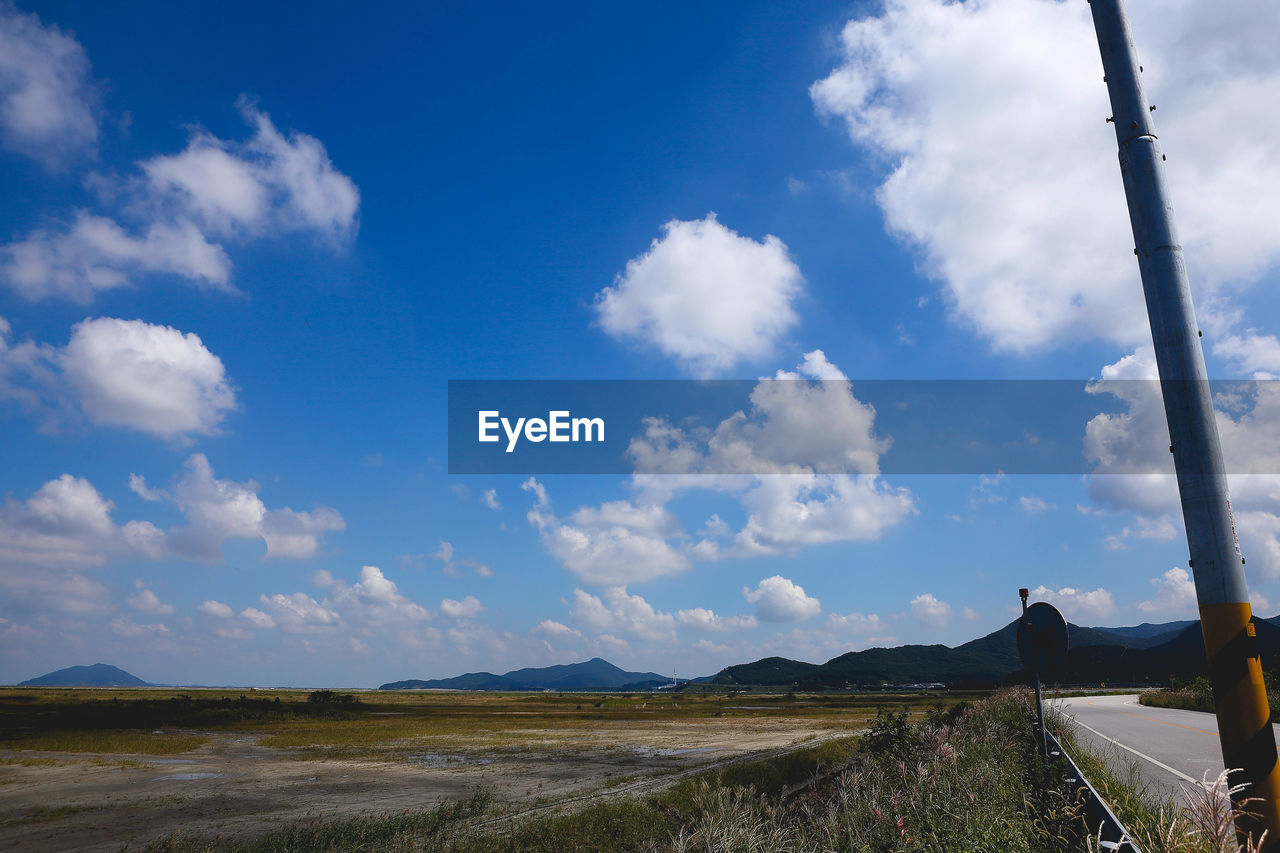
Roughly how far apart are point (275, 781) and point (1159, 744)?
130ft

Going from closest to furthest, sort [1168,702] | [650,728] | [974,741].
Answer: [974,741], [1168,702], [650,728]

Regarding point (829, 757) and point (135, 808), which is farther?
point (829, 757)

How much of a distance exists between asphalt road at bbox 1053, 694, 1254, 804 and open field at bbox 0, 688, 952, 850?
18.9 m

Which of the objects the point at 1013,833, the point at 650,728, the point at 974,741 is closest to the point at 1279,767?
the point at 1013,833

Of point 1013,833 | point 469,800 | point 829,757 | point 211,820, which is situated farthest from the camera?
point 829,757

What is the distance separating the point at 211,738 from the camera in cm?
6662

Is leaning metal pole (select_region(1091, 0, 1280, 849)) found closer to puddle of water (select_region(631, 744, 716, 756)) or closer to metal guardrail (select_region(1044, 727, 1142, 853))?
metal guardrail (select_region(1044, 727, 1142, 853))

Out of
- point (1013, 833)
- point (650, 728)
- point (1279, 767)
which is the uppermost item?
point (1279, 767)

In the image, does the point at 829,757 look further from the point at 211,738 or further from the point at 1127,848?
the point at 211,738

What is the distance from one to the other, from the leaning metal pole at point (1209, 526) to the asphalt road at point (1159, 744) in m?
5.20

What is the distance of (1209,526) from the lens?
4793 mm

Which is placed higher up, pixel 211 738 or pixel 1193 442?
pixel 1193 442

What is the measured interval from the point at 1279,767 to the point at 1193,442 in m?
2.25

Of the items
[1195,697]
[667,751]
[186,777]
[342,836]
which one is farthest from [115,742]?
[1195,697]
